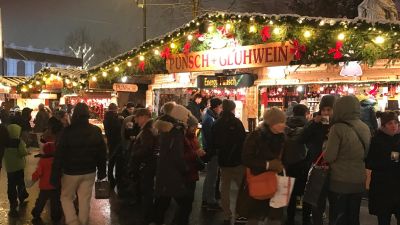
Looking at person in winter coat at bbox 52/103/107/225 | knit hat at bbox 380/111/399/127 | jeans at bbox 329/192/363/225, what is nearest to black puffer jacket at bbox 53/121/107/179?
person in winter coat at bbox 52/103/107/225

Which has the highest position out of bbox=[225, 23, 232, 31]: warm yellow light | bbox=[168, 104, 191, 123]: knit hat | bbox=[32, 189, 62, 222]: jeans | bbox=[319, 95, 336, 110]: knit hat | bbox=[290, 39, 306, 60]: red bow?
bbox=[225, 23, 232, 31]: warm yellow light

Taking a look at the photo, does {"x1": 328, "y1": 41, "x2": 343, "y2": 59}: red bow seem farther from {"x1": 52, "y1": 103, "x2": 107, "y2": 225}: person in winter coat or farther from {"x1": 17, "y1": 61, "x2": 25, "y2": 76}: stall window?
{"x1": 17, "y1": 61, "x2": 25, "y2": 76}: stall window

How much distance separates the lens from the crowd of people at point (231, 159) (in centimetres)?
523

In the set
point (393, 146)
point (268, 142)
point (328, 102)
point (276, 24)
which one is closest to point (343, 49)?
point (276, 24)

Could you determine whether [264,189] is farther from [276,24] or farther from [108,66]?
[108,66]

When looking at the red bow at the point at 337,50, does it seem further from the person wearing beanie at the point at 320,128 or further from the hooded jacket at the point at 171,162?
the hooded jacket at the point at 171,162

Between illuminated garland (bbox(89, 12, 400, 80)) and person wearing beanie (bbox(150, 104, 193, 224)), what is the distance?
4345 mm

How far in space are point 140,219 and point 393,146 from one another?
4110 millimetres

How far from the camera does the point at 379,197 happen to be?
5543 millimetres

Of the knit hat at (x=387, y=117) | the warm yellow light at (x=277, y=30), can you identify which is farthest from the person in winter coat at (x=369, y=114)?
the knit hat at (x=387, y=117)

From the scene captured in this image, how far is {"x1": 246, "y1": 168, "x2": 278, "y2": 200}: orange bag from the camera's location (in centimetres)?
505

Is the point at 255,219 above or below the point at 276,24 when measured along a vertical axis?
below

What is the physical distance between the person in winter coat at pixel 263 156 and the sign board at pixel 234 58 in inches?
216

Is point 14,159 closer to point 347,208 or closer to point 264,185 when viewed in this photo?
point 264,185
